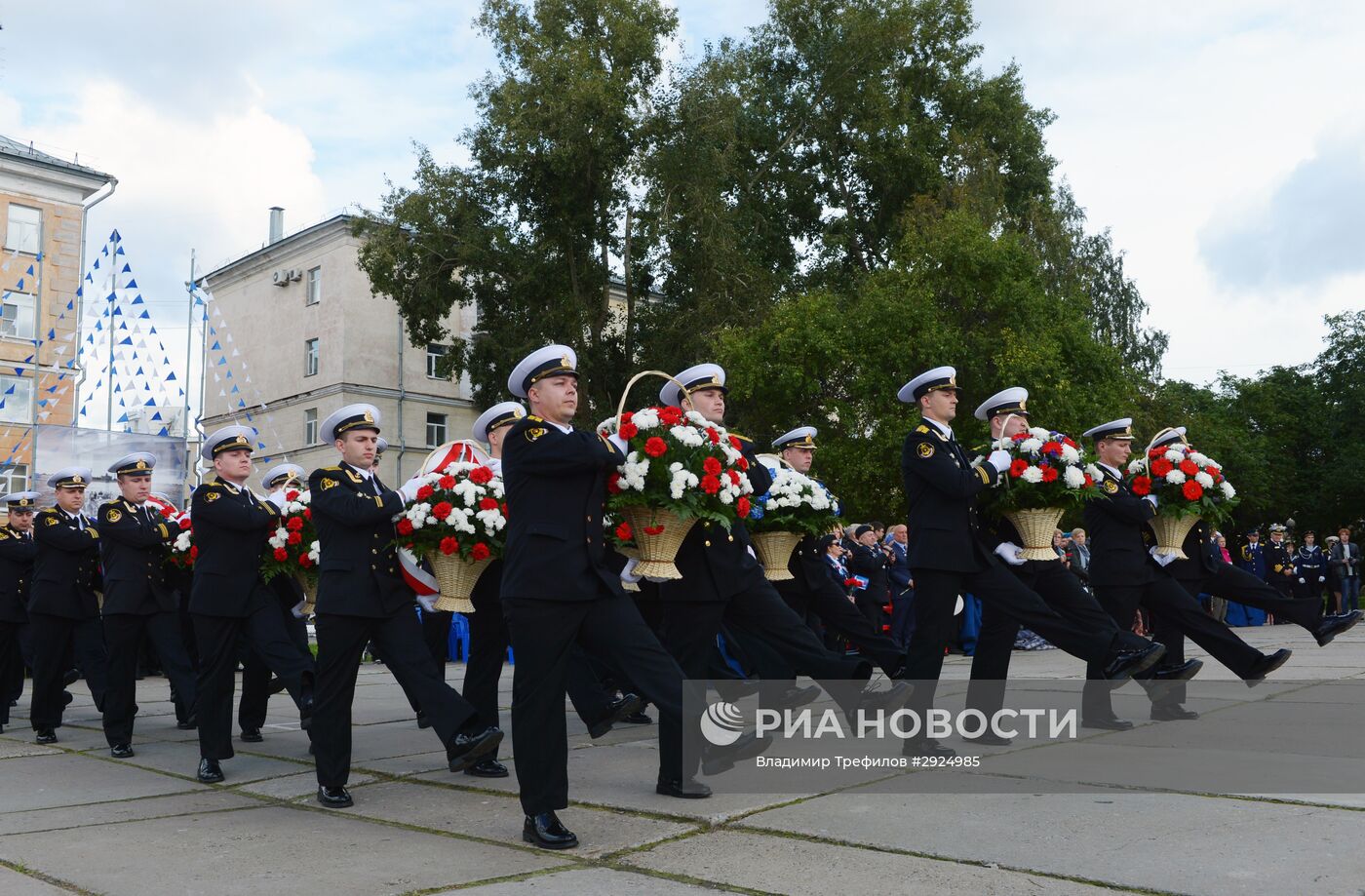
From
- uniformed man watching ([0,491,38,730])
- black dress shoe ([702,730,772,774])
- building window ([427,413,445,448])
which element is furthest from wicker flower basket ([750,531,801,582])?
building window ([427,413,445,448])

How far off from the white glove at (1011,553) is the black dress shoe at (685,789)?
2.48 meters

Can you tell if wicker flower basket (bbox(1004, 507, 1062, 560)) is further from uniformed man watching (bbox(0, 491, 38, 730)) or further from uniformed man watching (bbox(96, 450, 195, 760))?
uniformed man watching (bbox(0, 491, 38, 730))

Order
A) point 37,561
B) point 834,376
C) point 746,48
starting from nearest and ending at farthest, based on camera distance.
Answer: point 37,561, point 834,376, point 746,48

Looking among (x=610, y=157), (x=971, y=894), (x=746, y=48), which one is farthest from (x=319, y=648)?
(x=746, y=48)

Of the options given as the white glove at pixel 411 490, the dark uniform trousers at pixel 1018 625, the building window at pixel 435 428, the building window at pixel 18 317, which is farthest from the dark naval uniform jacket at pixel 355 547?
the building window at pixel 435 428

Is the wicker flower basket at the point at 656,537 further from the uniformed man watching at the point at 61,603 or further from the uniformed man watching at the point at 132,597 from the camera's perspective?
the uniformed man watching at the point at 61,603

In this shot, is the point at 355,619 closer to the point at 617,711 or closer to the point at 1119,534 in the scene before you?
the point at 617,711

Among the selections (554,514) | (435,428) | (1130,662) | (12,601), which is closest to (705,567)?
(554,514)

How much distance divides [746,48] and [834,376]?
11.2m

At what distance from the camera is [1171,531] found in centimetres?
807

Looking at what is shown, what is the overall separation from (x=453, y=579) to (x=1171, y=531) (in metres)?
4.84

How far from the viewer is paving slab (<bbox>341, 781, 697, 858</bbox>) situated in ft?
15.8

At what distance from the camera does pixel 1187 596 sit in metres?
7.88

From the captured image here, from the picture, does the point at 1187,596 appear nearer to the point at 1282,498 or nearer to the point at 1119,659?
the point at 1119,659
